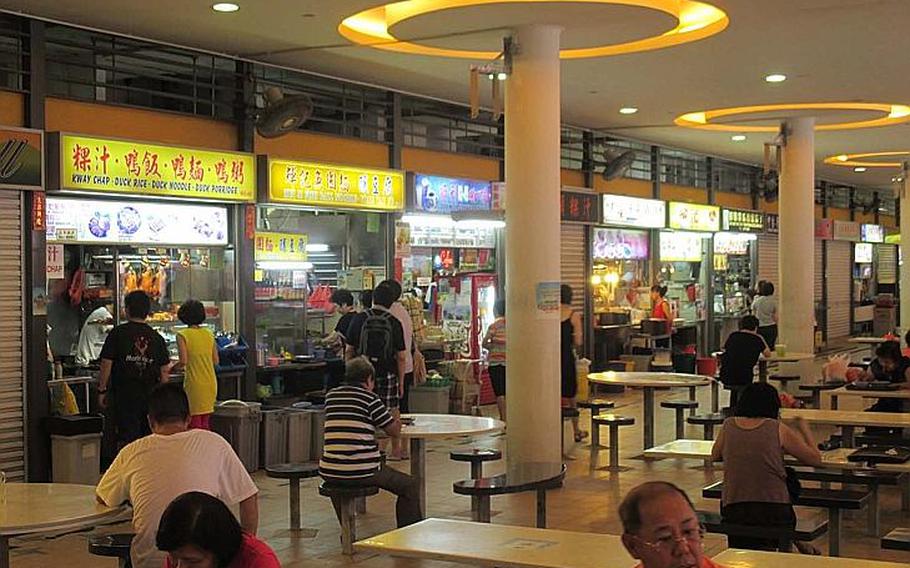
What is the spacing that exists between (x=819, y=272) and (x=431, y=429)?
19972 millimetres

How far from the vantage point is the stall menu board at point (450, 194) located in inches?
521

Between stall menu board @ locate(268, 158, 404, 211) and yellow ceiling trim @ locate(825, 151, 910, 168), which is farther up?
yellow ceiling trim @ locate(825, 151, 910, 168)

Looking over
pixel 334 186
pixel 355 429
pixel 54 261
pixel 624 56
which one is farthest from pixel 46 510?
pixel 624 56

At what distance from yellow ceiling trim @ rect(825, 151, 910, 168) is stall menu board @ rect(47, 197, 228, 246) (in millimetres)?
13265

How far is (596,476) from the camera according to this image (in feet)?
33.8

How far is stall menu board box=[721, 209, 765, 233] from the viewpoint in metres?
21.0

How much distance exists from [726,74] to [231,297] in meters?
5.29

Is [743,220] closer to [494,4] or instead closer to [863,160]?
[863,160]

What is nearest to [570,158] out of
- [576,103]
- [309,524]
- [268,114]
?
[576,103]

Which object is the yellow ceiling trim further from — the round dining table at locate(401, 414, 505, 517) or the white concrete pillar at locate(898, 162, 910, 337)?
the round dining table at locate(401, 414, 505, 517)

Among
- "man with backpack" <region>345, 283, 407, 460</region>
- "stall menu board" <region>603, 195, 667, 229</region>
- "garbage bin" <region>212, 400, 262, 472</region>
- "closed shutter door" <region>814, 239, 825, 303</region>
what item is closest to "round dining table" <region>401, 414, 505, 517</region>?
"man with backpack" <region>345, 283, 407, 460</region>

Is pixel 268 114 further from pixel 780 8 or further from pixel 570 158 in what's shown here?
pixel 570 158

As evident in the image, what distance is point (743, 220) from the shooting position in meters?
21.7

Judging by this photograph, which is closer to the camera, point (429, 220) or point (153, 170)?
point (153, 170)
